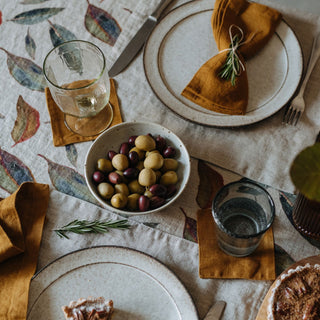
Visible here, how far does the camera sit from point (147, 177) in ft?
3.05

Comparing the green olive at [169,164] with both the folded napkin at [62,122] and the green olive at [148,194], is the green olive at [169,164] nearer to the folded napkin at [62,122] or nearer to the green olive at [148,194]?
the green olive at [148,194]

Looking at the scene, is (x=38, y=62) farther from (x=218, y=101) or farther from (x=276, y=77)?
(x=276, y=77)

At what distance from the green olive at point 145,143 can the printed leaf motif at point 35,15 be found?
49 cm

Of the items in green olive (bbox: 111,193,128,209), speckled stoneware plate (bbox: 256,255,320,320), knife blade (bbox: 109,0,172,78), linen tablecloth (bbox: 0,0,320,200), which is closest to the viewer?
speckled stoneware plate (bbox: 256,255,320,320)

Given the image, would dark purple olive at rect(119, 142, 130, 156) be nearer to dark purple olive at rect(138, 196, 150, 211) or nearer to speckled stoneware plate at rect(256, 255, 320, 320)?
dark purple olive at rect(138, 196, 150, 211)

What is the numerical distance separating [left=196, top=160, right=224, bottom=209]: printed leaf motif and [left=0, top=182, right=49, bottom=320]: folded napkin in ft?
1.10

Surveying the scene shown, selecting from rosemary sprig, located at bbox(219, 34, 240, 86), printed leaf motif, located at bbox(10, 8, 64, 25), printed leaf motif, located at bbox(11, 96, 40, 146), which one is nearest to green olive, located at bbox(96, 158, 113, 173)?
printed leaf motif, located at bbox(11, 96, 40, 146)

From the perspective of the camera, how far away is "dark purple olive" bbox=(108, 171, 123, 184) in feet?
3.09

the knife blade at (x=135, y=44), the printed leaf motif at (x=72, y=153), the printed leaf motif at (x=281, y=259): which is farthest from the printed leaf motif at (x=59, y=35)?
the printed leaf motif at (x=281, y=259)

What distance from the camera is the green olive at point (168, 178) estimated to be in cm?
95

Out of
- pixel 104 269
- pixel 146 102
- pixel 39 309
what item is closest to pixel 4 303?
pixel 39 309

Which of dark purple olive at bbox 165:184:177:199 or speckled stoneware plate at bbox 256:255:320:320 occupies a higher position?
speckled stoneware plate at bbox 256:255:320:320

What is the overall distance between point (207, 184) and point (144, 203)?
16 cm

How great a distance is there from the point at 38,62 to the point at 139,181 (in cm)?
46
